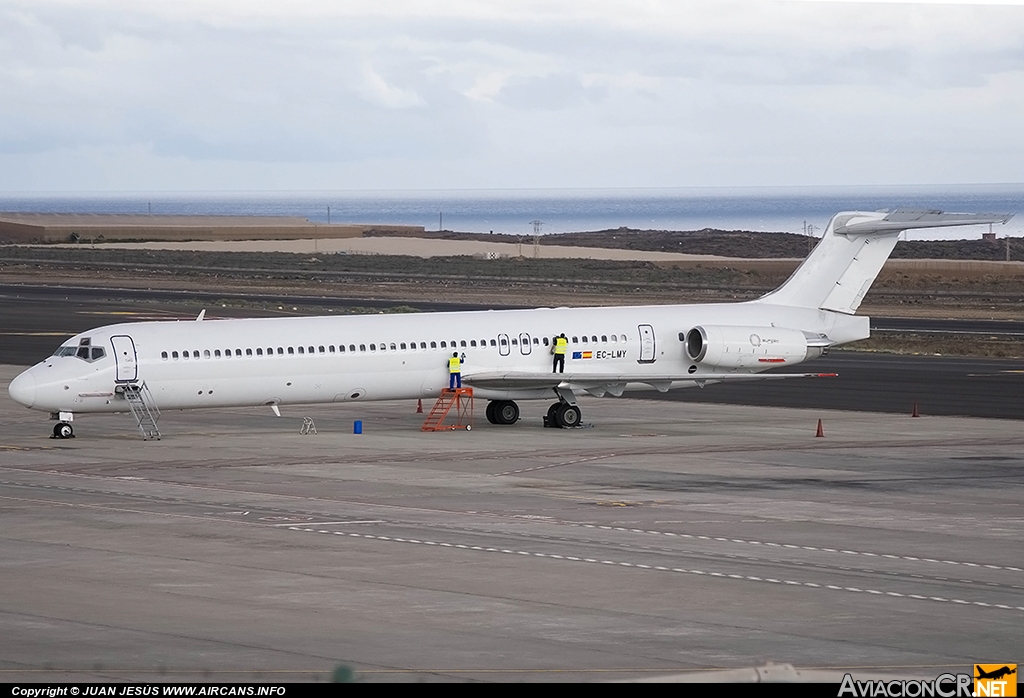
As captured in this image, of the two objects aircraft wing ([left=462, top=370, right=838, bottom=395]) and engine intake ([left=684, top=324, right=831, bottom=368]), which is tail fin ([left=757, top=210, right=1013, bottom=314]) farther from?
aircraft wing ([left=462, top=370, right=838, bottom=395])

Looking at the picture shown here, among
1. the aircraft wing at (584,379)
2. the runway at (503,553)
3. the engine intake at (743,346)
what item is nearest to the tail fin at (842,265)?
the engine intake at (743,346)

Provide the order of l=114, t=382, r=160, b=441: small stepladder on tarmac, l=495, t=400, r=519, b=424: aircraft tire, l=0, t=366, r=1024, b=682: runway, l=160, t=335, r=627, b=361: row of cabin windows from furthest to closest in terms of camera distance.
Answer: l=495, t=400, r=519, b=424: aircraft tire < l=160, t=335, r=627, b=361: row of cabin windows < l=114, t=382, r=160, b=441: small stepladder on tarmac < l=0, t=366, r=1024, b=682: runway

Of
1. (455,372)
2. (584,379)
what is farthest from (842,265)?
(455,372)

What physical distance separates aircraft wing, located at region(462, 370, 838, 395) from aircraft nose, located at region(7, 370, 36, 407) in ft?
34.1

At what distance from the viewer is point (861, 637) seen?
16672 millimetres

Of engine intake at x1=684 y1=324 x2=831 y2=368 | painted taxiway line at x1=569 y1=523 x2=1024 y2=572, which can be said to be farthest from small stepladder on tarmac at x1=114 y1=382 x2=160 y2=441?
engine intake at x1=684 y1=324 x2=831 y2=368

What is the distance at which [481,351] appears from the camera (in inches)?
1507

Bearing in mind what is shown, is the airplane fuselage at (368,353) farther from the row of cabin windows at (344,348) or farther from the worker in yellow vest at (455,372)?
the worker in yellow vest at (455,372)

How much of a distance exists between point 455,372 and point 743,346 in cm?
776

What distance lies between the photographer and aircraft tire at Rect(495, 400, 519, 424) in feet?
130

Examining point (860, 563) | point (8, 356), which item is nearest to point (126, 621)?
point (860, 563)

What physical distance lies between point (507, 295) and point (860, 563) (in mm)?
67750

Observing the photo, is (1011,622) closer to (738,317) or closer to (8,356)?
(738,317)

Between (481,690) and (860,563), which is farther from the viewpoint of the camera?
(860,563)
